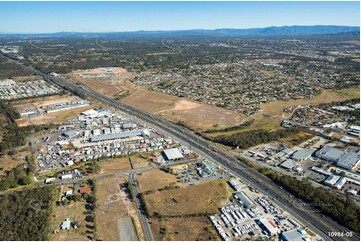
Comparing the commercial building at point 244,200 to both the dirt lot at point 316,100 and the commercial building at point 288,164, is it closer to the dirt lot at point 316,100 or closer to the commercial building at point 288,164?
the commercial building at point 288,164

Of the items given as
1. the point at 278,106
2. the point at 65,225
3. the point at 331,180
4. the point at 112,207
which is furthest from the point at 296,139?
the point at 65,225

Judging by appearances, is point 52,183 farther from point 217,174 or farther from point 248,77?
point 248,77

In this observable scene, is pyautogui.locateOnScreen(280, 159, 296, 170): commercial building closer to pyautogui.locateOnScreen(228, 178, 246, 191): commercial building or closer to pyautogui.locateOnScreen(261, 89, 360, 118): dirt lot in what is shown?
pyautogui.locateOnScreen(228, 178, 246, 191): commercial building

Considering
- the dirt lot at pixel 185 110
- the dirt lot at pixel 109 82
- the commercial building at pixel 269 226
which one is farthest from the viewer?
the dirt lot at pixel 109 82

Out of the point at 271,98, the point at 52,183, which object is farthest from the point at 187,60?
the point at 52,183

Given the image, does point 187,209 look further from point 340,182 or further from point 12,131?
point 12,131

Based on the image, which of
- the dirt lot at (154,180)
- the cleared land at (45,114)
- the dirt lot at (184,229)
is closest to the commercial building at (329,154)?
the dirt lot at (154,180)

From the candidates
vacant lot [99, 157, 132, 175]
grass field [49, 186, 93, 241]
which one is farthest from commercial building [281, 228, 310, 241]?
vacant lot [99, 157, 132, 175]
